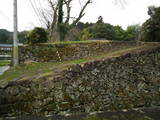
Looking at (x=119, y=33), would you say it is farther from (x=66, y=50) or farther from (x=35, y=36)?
(x=35, y=36)

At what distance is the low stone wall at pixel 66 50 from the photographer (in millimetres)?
8680

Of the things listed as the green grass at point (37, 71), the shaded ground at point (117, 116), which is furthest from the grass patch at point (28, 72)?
A: the shaded ground at point (117, 116)

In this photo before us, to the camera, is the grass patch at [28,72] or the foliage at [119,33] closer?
the grass patch at [28,72]

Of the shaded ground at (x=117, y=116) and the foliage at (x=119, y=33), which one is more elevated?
the foliage at (x=119, y=33)

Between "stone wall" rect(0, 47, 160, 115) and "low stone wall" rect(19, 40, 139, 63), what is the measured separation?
5.09 meters

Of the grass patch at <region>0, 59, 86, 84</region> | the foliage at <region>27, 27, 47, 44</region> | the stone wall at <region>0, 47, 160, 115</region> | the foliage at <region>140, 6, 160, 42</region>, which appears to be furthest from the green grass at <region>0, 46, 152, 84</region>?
the foliage at <region>140, 6, 160, 42</region>

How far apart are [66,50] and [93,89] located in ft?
18.9

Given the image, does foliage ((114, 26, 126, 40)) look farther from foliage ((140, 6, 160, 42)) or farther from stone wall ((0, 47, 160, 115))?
stone wall ((0, 47, 160, 115))

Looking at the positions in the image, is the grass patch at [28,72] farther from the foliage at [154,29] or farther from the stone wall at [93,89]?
the foliage at [154,29]

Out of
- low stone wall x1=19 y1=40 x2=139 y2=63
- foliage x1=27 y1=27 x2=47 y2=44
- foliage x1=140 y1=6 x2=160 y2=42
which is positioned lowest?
low stone wall x1=19 y1=40 x2=139 y2=63

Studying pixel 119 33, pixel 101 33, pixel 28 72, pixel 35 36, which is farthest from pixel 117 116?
pixel 119 33

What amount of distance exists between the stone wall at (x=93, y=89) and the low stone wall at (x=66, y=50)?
5087 mm

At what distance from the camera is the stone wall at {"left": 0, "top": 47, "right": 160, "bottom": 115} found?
339cm

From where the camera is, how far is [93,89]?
3752mm
